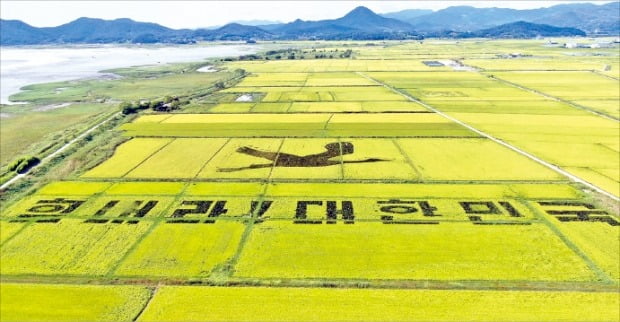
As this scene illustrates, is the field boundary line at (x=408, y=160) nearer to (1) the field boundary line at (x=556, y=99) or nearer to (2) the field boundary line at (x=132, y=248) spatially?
(2) the field boundary line at (x=132, y=248)

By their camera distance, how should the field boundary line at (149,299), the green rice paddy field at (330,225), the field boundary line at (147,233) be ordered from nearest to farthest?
the field boundary line at (149,299), the green rice paddy field at (330,225), the field boundary line at (147,233)

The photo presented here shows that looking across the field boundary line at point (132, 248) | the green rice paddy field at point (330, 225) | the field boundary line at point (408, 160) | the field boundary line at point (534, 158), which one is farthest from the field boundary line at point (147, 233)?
the field boundary line at point (534, 158)

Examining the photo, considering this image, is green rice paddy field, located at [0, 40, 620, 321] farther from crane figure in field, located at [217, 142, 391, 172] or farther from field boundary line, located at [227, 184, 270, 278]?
crane figure in field, located at [217, 142, 391, 172]

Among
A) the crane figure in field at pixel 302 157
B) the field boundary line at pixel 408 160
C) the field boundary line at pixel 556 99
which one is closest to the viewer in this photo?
the field boundary line at pixel 408 160

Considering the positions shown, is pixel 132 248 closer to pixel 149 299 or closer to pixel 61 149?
pixel 149 299

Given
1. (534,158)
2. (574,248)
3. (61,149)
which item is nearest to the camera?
(574,248)

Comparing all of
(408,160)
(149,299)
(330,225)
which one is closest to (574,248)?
(330,225)

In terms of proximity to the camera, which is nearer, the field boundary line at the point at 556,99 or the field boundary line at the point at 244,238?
the field boundary line at the point at 244,238
